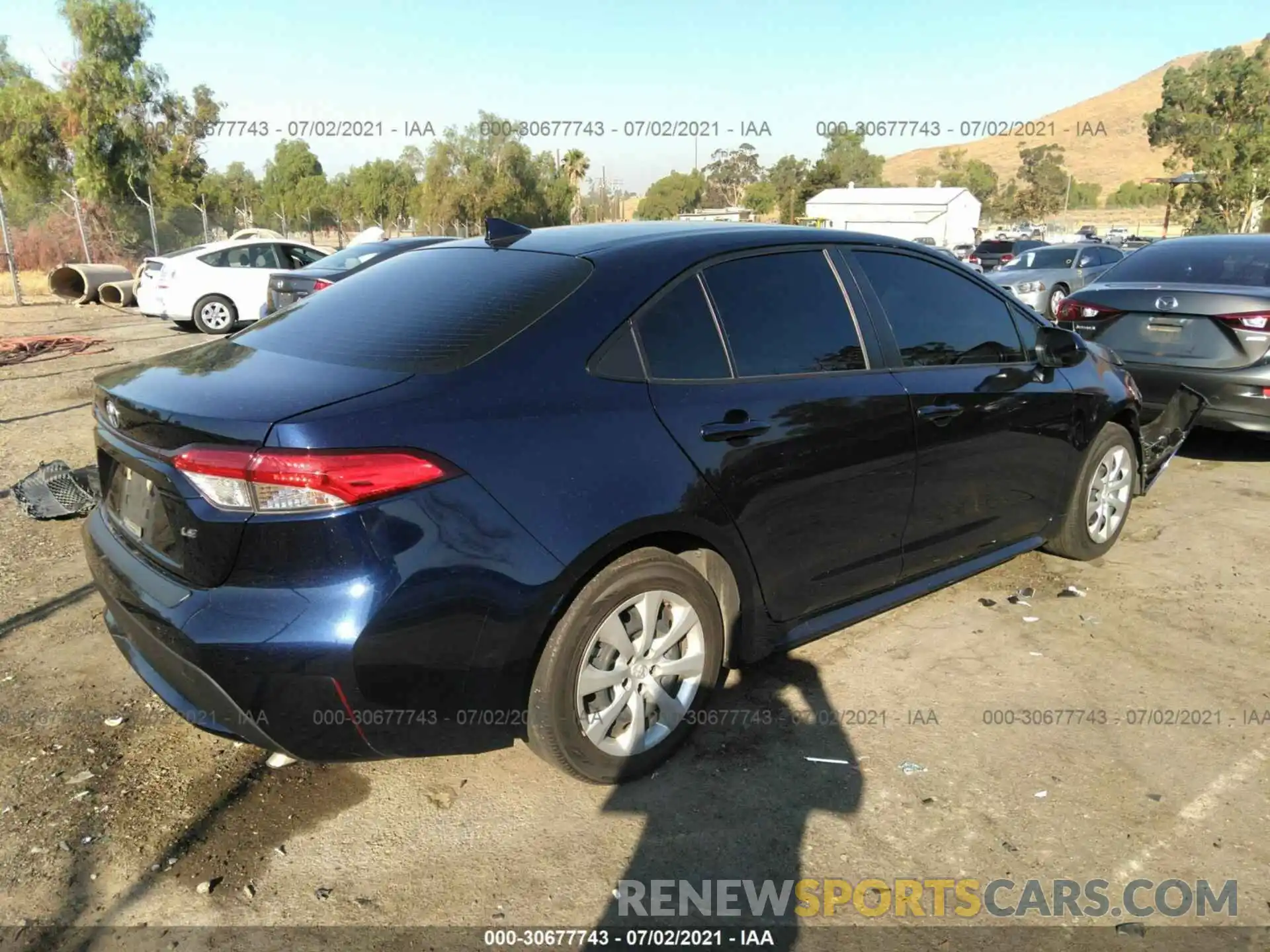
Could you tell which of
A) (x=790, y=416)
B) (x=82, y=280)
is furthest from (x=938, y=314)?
(x=82, y=280)

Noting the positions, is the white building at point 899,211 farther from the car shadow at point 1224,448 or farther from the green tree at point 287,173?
the car shadow at point 1224,448

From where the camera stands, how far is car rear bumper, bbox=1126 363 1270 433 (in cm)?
599

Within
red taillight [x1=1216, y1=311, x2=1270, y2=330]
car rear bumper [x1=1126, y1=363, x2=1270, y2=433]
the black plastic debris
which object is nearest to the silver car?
car rear bumper [x1=1126, y1=363, x2=1270, y2=433]

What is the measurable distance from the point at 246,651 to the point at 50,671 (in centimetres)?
180

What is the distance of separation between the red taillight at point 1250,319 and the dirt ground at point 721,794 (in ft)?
9.01

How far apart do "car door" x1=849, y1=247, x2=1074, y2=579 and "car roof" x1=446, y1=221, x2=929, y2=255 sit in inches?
7.2

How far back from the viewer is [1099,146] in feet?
503

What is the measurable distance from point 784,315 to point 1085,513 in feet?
7.46

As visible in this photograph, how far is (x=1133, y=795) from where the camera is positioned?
2918 mm

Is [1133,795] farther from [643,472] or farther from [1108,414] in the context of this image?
[1108,414]

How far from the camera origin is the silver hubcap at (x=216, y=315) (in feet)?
45.9

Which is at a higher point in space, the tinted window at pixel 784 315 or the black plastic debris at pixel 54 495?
the tinted window at pixel 784 315

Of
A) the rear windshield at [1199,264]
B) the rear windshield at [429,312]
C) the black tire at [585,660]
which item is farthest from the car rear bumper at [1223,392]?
the rear windshield at [429,312]

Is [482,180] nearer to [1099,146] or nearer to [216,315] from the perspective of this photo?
[216,315]
